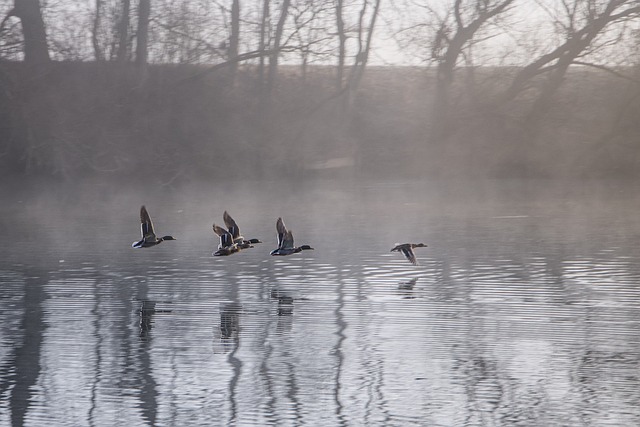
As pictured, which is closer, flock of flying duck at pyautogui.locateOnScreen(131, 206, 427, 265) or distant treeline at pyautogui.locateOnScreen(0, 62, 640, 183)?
flock of flying duck at pyautogui.locateOnScreen(131, 206, 427, 265)

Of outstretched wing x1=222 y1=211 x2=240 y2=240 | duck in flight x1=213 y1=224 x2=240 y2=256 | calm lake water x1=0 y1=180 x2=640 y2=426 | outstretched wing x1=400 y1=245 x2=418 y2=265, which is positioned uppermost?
outstretched wing x1=222 y1=211 x2=240 y2=240

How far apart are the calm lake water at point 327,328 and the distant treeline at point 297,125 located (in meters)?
11.9

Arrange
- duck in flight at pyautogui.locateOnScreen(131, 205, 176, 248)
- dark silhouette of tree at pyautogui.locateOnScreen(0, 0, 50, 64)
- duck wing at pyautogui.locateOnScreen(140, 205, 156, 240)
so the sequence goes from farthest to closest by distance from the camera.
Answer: dark silhouette of tree at pyautogui.locateOnScreen(0, 0, 50, 64), duck wing at pyautogui.locateOnScreen(140, 205, 156, 240), duck in flight at pyautogui.locateOnScreen(131, 205, 176, 248)

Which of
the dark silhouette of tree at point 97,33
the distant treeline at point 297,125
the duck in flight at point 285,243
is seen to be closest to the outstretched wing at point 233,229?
the duck in flight at point 285,243

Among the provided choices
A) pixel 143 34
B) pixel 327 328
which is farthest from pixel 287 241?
pixel 143 34

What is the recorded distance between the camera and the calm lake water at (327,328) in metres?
7.41

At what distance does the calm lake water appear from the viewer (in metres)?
7.41

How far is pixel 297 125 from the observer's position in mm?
35406

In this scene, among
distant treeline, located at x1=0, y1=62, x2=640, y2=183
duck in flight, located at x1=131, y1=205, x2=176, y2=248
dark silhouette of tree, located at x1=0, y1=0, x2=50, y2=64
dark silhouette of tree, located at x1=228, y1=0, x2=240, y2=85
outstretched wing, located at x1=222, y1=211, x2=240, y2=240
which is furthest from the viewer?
dark silhouette of tree, located at x1=228, y1=0, x2=240, y2=85

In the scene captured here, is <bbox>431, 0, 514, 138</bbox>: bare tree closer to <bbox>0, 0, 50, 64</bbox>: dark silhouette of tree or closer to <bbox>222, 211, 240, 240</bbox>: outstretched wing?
<bbox>0, 0, 50, 64</bbox>: dark silhouette of tree

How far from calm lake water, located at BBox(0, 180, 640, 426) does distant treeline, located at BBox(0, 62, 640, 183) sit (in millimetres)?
11908

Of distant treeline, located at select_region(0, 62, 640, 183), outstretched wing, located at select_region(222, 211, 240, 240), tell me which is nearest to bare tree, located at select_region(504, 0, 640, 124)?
distant treeline, located at select_region(0, 62, 640, 183)

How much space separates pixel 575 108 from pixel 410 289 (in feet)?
82.0

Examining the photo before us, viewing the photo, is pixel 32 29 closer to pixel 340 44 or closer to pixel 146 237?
pixel 340 44
